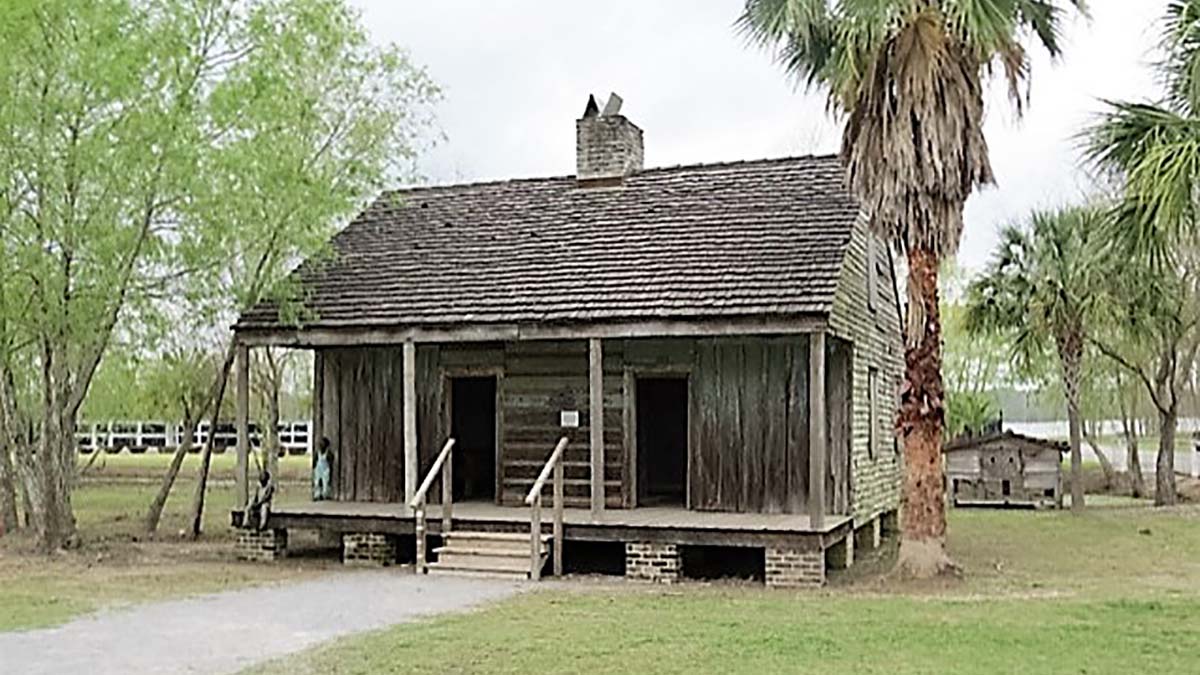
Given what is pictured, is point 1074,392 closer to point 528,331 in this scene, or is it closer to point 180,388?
point 528,331

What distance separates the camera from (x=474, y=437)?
779 inches

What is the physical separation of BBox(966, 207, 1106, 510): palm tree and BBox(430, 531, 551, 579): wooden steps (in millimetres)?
11163

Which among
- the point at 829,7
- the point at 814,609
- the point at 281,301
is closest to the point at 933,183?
the point at 829,7

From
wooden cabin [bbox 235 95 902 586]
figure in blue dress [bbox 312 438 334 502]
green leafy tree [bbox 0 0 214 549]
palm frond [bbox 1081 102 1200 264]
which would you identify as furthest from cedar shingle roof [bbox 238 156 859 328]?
palm frond [bbox 1081 102 1200 264]

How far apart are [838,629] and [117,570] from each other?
29.3 ft

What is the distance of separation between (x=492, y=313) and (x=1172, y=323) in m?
13.0

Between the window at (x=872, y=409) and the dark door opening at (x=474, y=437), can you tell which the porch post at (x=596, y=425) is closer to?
the dark door opening at (x=474, y=437)

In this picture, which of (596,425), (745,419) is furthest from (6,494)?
(745,419)

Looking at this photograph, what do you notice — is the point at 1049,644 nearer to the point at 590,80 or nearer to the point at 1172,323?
the point at 590,80

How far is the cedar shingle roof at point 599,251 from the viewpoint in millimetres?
14672

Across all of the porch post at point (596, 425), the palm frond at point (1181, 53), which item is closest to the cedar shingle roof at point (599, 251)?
the porch post at point (596, 425)

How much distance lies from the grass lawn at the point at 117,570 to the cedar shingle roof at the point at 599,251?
318cm

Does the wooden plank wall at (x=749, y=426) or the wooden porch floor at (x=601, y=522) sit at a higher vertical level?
the wooden plank wall at (x=749, y=426)

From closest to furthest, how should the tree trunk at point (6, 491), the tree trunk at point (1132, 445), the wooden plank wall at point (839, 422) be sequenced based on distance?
the wooden plank wall at point (839, 422)
the tree trunk at point (6, 491)
the tree trunk at point (1132, 445)
